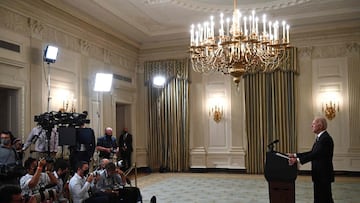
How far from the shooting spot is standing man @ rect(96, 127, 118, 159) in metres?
8.66

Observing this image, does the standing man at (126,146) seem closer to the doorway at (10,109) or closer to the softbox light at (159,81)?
the softbox light at (159,81)

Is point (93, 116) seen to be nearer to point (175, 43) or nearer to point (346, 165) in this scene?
point (175, 43)

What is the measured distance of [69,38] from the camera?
844 cm

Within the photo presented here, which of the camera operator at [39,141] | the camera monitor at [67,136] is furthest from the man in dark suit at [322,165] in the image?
the camera operator at [39,141]

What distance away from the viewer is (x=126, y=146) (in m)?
10.8

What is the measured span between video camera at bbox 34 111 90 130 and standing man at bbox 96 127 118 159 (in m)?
1.48

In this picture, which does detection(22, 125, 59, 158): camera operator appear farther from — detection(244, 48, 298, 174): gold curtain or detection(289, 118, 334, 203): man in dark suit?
detection(244, 48, 298, 174): gold curtain

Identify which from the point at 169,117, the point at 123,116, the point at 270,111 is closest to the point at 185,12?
the point at 169,117

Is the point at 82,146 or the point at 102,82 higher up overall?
the point at 102,82

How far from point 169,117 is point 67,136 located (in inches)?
193

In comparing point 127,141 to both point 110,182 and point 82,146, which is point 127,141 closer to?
point 82,146

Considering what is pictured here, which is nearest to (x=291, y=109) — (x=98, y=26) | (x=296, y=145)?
(x=296, y=145)

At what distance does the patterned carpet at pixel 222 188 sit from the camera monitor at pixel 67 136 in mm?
1687

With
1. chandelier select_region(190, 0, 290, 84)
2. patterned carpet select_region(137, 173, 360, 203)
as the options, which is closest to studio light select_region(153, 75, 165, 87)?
patterned carpet select_region(137, 173, 360, 203)
